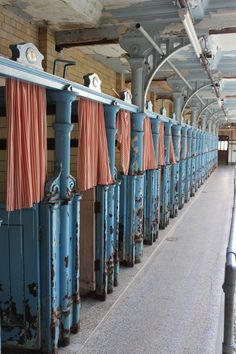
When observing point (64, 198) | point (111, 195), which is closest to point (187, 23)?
point (111, 195)

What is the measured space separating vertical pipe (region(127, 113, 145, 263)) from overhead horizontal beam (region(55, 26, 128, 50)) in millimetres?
1402

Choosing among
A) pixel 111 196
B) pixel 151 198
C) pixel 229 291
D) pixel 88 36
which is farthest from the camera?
pixel 151 198

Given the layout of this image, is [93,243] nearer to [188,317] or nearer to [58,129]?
[188,317]

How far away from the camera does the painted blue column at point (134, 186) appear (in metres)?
6.16

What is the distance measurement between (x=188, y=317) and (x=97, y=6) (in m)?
4.46

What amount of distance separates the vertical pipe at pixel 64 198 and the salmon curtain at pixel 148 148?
10.6 ft

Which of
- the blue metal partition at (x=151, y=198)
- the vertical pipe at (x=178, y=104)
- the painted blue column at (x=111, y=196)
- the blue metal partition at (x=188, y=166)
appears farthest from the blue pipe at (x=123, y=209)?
the blue metal partition at (x=188, y=166)

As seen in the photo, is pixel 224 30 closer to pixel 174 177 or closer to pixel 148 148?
pixel 148 148

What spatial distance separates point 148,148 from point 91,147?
2.93 meters

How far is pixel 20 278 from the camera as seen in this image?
3611 mm

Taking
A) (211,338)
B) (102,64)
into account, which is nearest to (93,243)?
(211,338)

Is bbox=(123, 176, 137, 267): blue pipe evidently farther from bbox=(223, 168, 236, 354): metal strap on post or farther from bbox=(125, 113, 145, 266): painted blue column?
bbox=(223, 168, 236, 354): metal strap on post

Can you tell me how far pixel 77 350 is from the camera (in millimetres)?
3811

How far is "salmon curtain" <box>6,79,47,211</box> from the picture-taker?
300 centimetres
